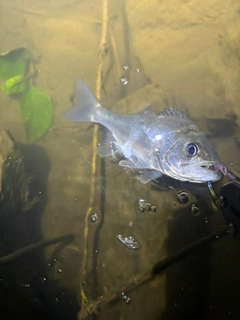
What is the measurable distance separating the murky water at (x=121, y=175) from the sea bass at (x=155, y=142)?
0.39m

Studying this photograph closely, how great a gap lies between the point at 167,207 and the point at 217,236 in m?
0.57

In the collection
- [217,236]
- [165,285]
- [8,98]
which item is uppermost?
[8,98]

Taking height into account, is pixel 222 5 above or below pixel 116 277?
above

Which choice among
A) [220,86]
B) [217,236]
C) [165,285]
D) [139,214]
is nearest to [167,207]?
[139,214]

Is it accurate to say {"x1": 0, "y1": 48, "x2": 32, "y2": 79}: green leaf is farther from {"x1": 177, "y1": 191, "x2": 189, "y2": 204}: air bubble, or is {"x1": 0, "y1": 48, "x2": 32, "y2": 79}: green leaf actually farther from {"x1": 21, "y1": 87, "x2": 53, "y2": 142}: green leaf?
{"x1": 177, "y1": 191, "x2": 189, "y2": 204}: air bubble

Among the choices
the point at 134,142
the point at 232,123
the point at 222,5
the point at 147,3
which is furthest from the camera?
the point at 147,3

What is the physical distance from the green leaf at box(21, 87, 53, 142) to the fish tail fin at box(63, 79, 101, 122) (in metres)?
0.73

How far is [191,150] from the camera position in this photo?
2.25 meters

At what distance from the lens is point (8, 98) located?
3.85 m

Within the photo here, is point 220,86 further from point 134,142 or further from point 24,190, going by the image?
point 24,190

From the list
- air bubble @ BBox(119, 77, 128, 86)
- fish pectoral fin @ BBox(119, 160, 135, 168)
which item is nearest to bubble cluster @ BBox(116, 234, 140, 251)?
fish pectoral fin @ BBox(119, 160, 135, 168)

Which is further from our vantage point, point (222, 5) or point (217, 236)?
point (222, 5)

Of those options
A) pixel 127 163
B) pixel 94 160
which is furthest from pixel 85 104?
pixel 127 163

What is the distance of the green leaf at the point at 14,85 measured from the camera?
12.4 feet
